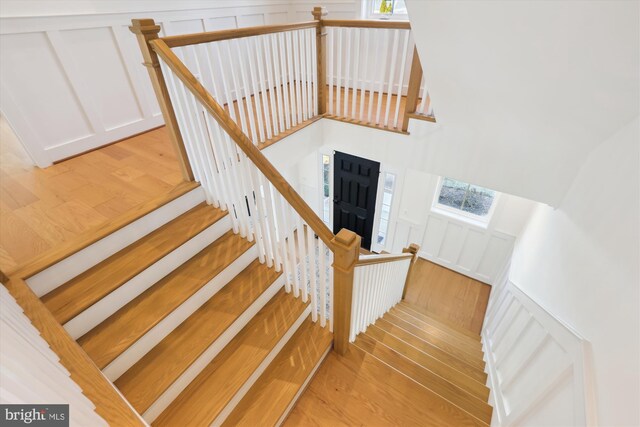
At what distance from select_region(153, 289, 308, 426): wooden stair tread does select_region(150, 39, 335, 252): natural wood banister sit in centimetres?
73

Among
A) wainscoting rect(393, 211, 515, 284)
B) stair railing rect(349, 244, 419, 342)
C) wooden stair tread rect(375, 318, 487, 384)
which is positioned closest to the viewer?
stair railing rect(349, 244, 419, 342)

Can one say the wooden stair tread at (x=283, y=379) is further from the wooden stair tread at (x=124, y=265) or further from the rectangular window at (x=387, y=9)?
the rectangular window at (x=387, y=9)

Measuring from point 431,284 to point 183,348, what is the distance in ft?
13.2

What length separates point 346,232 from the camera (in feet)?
4.91

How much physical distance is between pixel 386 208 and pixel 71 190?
14.0 feet

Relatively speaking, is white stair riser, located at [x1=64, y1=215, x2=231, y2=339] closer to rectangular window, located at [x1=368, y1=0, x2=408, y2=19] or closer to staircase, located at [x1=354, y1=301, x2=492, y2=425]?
staircase, located at [x1=354, y1=301, x2=492, y2=425]

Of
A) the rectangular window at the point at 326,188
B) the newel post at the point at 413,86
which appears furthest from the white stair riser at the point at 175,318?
the rectangular window at the point at 326,188

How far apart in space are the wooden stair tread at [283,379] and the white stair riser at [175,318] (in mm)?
573

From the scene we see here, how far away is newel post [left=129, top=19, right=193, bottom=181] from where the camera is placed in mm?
1526

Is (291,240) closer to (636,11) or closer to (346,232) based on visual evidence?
(346,232)

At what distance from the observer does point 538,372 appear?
5.42 ft

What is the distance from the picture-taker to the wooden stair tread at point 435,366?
218cm

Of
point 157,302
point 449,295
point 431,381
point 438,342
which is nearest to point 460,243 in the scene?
point 449,295

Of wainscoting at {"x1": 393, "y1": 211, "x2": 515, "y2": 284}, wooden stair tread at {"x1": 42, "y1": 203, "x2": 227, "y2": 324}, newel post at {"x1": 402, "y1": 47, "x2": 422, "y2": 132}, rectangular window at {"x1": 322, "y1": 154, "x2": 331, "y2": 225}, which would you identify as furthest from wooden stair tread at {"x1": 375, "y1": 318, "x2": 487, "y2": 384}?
rectangular window at {"x1": 322, "y1": 154, "x2": 331, "y2": 225}
